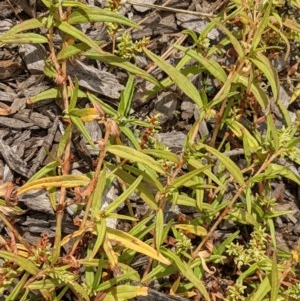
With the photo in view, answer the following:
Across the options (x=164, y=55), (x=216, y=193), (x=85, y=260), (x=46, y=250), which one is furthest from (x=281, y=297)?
(x=164, y=55)

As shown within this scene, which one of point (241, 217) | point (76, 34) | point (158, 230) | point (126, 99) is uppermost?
point (76, 34)

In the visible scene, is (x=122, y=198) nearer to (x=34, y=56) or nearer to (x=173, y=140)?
(x=173, y=140)

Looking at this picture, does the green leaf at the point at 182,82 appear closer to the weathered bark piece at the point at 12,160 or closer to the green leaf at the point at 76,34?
the green leaf at the point at 76,34

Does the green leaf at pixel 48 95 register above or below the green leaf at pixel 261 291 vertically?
above

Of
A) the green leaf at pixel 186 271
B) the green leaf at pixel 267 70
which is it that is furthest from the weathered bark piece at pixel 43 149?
the green leaf at pixel 267 70

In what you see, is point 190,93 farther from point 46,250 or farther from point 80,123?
point 46,250

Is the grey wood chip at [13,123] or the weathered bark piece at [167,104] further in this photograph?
the weathered bark piece at [167,104]

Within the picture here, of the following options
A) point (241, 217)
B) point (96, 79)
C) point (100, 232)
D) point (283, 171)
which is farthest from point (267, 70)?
point (100, 232)
